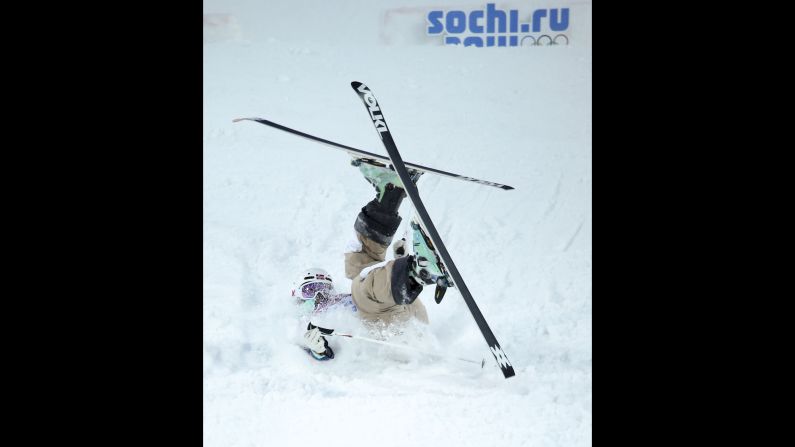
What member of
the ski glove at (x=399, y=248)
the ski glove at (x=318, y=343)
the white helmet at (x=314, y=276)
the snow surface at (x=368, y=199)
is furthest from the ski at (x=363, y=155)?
the ski glove at (x=318, y=343)

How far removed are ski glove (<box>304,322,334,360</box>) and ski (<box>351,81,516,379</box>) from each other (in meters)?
0.57

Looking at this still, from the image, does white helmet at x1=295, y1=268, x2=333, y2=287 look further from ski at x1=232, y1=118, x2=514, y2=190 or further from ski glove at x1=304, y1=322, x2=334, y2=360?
ski at x1=232, y1=118, x2=514, y2=190

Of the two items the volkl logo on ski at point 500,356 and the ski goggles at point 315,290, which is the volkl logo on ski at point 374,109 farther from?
the volkl logo on ski at point 500,356

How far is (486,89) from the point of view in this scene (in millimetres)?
3160

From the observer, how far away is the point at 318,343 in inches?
121

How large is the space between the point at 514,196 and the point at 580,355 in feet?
2.03

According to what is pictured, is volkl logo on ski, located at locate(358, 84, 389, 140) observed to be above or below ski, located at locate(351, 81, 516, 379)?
above

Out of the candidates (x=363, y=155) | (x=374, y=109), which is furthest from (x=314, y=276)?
(x=374, y=109)

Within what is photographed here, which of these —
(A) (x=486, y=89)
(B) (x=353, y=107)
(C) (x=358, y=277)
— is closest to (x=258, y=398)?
(C) (x=358, y=277)

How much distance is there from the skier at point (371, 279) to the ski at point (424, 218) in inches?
4.2

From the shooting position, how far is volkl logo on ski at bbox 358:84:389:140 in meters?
2.94

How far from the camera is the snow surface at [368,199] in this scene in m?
2.99

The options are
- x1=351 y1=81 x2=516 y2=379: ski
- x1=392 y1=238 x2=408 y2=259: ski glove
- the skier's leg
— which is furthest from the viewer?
x1=392 y1=238 x2=408 y2=259: ski glove

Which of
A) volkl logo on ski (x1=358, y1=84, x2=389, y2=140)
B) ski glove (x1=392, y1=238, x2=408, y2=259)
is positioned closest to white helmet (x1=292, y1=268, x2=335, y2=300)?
ski glove (x1=392, y1=238, x2=408, y2=259)
